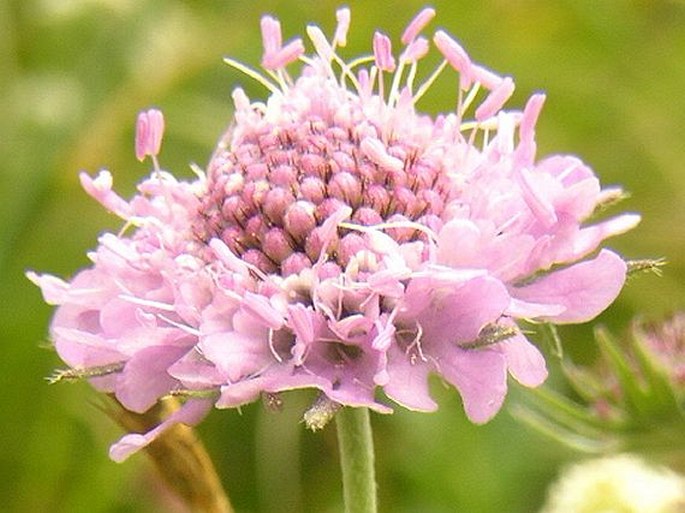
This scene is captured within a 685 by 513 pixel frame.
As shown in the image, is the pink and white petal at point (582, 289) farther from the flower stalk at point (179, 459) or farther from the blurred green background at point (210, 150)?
the blurred green background at point (210, 150)

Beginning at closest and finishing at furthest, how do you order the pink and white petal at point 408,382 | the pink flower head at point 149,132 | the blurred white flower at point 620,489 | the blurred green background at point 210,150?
1. the pink and white petal at point 408,382
2. the pink flower head at point 149,132
3. the blurred white flower at point 620,489
4. the blurred green background at point 210,150

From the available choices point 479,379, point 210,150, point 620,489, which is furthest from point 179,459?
point 210,150

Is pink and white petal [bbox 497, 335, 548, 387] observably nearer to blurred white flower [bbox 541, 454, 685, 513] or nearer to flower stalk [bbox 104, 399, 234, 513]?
flower stalk [bbox 104, 399, 234, 513]

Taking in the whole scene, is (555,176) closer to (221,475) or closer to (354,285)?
(354,285)

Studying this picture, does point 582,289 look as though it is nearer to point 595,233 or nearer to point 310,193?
point 595,233

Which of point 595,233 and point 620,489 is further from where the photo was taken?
point 620,489

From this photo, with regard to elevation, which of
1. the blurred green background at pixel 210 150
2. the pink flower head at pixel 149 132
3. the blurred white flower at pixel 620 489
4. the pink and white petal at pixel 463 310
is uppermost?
the blurred green background at pixel 210 150

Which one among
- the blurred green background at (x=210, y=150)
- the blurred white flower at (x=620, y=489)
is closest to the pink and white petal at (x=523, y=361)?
the blurred white flower at (x=620, y=489)
